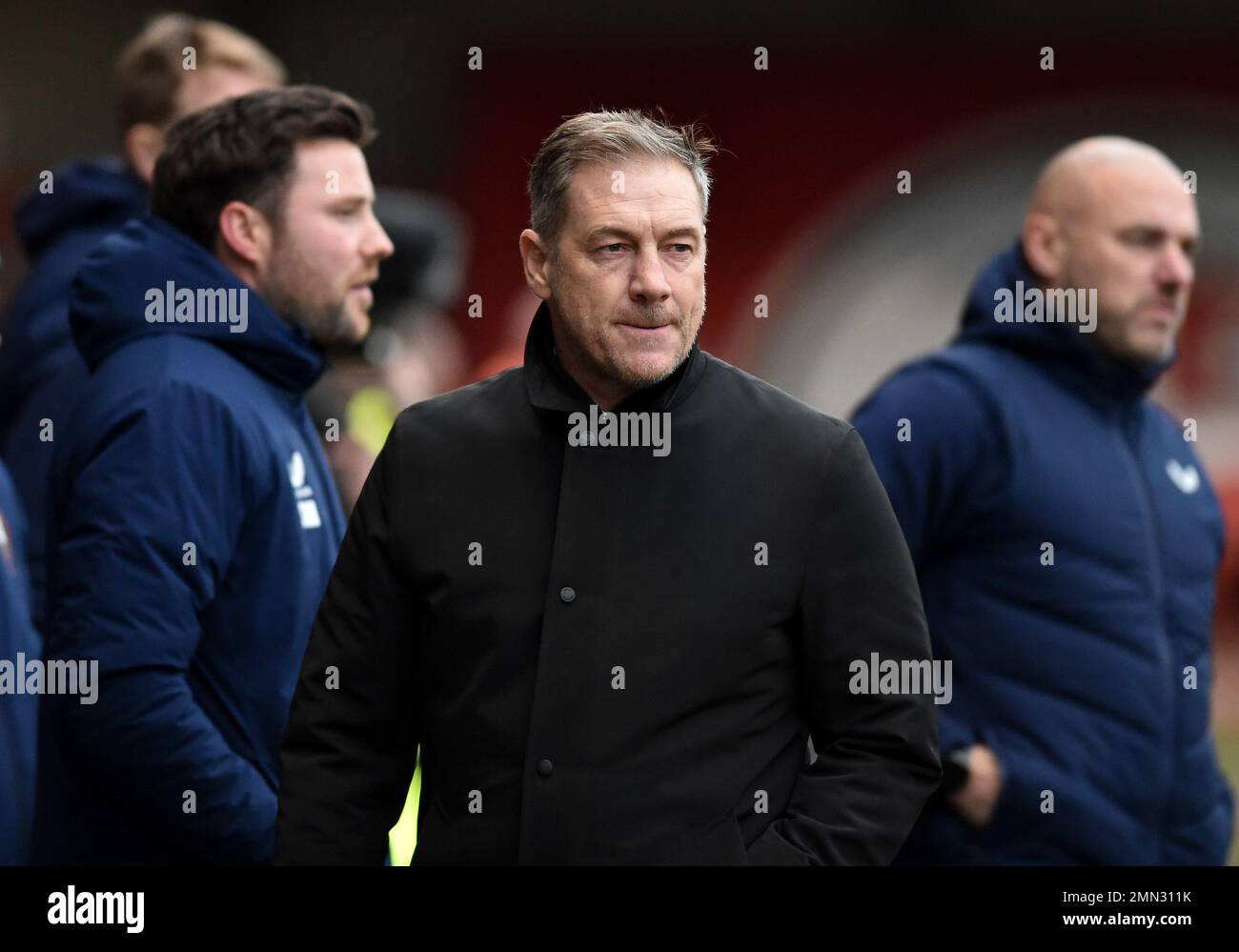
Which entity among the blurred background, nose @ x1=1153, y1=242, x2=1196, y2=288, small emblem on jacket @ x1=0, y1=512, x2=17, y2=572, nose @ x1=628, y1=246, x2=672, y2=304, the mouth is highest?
the blurred background

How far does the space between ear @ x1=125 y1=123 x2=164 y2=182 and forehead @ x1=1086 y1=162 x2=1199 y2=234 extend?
2046 mm

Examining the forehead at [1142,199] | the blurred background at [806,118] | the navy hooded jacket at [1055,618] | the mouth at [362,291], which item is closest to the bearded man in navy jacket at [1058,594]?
the navy hooded jacket at [1055,618]

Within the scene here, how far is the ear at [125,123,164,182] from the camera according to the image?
434 centimetres

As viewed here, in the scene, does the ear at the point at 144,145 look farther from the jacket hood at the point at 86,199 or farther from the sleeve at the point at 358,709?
the sleeve at the point at 358,709

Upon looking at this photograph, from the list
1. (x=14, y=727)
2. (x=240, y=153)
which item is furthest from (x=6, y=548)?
(x=240, y=153)

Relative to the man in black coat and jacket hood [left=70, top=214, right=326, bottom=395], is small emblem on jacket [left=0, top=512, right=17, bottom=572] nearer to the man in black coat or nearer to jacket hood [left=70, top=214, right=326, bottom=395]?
jacket hood [left=70, top=214, right=326, bottom=395]

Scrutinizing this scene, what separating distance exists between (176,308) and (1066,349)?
5.73 ft

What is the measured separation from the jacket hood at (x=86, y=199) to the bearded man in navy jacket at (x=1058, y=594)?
5.93ft

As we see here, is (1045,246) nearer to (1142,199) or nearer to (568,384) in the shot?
(1142,199)

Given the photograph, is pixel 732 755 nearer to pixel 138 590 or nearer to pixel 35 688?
pixel 138 590

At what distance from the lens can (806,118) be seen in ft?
40.2

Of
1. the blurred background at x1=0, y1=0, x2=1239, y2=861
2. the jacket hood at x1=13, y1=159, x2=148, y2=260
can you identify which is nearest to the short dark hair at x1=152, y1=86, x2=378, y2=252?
the jacket hood at x1=13, y1=159, x2=148, y2=260
